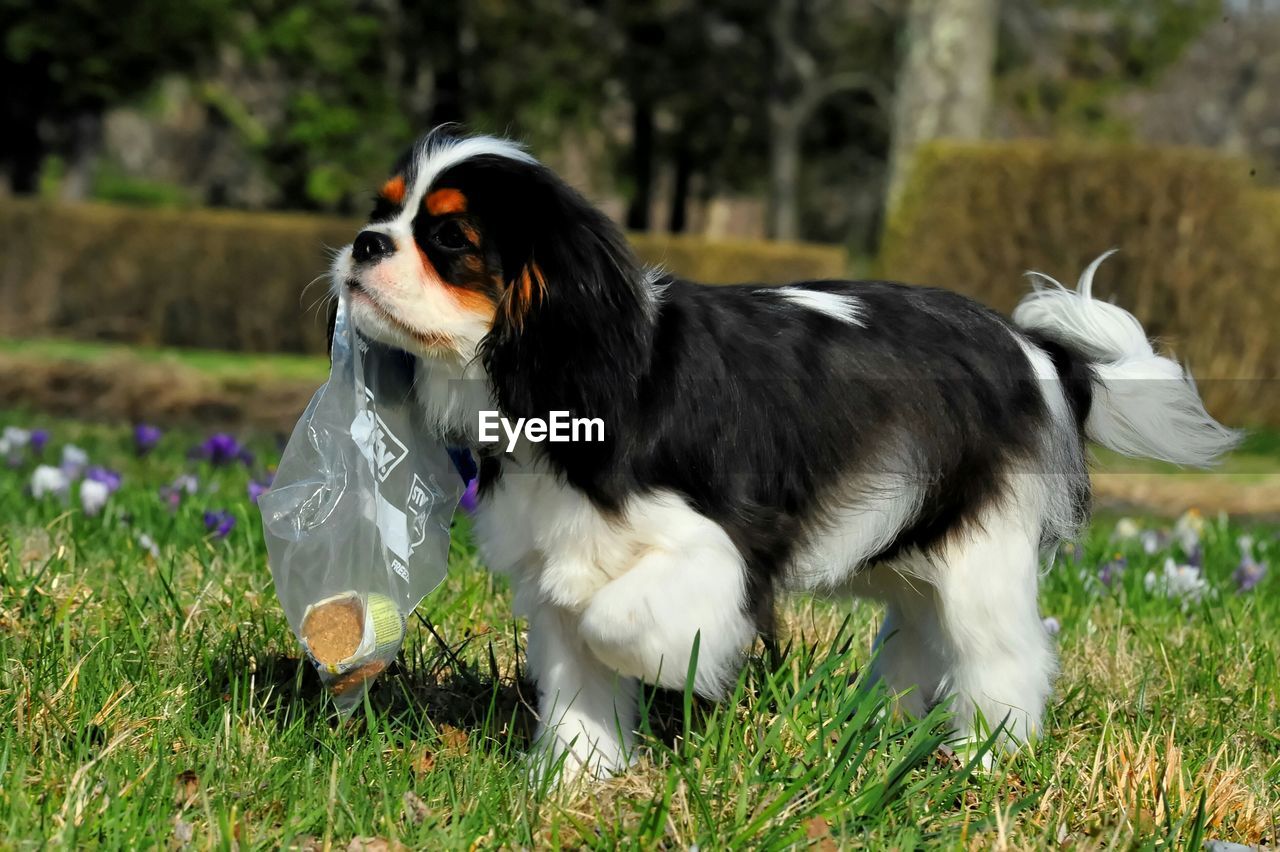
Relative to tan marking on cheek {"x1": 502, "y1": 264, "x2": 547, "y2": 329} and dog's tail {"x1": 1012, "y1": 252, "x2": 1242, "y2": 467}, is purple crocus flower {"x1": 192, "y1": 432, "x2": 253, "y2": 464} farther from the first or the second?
dog's tail {"x1": 1012, "y1": 252, "x2": 1242, "y2": 467}

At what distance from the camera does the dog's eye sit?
275 cm

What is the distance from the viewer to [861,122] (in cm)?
3009

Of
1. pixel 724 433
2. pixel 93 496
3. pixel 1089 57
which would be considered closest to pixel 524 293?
pixel 724 433

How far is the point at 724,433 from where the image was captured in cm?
289

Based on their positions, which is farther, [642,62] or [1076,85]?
[1076,85]

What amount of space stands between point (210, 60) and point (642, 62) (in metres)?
8.30

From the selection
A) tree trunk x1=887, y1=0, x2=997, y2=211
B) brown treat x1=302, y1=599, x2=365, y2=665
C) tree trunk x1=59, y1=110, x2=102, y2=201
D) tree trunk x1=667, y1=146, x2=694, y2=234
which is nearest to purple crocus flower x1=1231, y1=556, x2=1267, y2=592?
brown treat x1=302, y1=599, x2=365, y2=665

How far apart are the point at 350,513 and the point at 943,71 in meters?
11.3

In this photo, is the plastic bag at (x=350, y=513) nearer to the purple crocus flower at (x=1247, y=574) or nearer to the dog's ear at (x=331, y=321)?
the dog's ear at (x=331, y=321)

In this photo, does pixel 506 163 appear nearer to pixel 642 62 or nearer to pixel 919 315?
pixel 919 315

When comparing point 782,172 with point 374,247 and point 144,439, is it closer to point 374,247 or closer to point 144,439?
point 144,439

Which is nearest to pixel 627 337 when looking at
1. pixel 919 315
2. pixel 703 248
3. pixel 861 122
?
pixel 919 315

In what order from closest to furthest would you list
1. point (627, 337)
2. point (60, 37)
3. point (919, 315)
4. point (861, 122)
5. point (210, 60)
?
point (627, 337) < point (919, 315) < point (60, 37) < point (210, 60) < point (861, 122)

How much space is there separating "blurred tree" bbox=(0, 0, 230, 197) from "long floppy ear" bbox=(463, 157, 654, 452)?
1791cm
